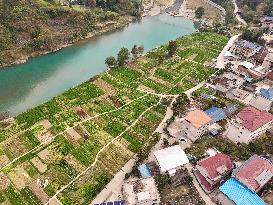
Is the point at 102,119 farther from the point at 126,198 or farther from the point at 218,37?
the point at 218,37

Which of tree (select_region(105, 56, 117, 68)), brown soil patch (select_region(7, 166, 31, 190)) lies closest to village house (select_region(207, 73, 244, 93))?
tree (select_region(105, 56, 117, 68))

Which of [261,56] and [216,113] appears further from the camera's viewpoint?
[261,56]

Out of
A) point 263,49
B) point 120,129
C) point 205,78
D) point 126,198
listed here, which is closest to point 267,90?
point 205,78

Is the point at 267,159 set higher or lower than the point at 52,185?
higher

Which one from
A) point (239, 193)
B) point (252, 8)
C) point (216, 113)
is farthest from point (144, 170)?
point (252, 8)

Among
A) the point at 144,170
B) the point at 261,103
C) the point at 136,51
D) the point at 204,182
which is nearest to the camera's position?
the point at 204,182

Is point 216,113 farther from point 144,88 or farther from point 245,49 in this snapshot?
point 245,49

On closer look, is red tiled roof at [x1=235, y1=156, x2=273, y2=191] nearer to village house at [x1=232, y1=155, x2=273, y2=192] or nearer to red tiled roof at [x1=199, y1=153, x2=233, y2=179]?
village house at [x1=232, y1=155, x2=273, y2=192]
